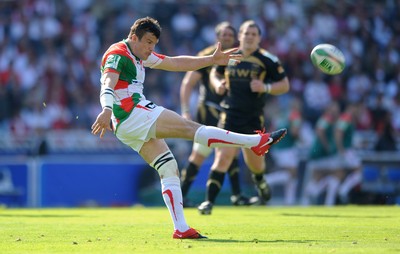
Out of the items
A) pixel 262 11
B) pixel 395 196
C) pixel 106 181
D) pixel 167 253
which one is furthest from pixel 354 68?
pixel 167 253

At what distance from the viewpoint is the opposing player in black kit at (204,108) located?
1514 cm

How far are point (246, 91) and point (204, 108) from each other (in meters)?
2.27

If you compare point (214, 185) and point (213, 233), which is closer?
point (213, 233)

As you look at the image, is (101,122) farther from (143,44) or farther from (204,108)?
(204,108)

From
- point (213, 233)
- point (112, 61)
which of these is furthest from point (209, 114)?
point (112, 61)

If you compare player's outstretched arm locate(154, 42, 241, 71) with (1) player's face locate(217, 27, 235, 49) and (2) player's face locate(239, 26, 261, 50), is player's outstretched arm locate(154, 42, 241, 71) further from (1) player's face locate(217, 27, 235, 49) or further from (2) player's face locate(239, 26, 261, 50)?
(1) player's face locate(217, 27, 235, 49)

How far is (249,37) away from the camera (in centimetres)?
1354

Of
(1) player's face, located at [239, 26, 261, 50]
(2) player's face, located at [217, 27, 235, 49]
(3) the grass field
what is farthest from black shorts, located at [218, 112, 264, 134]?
(2) player's face, located at [217, 27, 235, 49]

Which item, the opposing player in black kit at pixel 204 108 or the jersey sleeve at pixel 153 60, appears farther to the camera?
the opposing player in black kit at pixel 204 108

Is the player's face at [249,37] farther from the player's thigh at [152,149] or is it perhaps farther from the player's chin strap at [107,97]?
the player's chin strap at [107,97]

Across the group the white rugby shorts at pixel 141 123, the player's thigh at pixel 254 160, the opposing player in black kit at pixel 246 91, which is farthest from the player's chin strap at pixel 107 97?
the player's thigh at pixel 254 160

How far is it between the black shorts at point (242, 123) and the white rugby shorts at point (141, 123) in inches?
169

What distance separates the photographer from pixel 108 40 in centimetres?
2503

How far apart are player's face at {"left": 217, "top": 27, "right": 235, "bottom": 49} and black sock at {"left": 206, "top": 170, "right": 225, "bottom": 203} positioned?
98.4 inches
